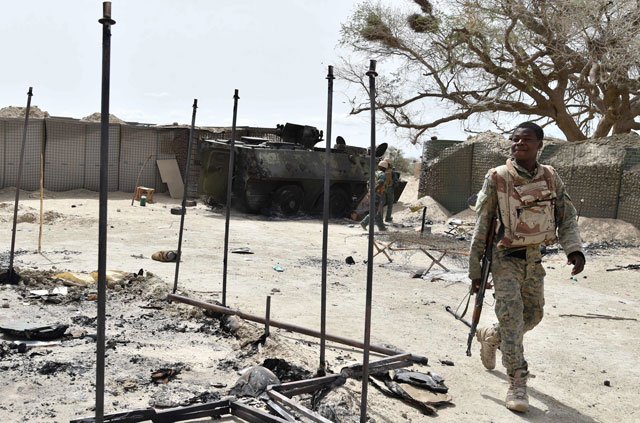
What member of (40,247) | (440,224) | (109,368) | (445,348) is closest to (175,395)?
(109,368)

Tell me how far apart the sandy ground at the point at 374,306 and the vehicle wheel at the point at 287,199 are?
77.3 inches

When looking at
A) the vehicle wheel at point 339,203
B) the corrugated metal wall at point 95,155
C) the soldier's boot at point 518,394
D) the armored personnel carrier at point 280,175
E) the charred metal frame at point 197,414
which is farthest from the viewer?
the corrugated metal wall at point 95,155

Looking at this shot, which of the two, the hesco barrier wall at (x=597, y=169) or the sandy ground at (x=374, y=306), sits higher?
the hesco barrier wall at (x=597, y=169)

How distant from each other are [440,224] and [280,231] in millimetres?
4807

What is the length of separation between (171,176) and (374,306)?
14.0 m

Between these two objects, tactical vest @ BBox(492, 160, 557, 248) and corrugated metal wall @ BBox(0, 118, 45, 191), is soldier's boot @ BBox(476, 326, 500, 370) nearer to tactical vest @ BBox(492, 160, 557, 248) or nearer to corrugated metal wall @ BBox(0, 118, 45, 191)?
tactical vest @ BBox(492, 160, 557, 248)

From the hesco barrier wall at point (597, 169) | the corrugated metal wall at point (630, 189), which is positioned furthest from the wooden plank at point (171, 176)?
the corrugated metal wall at point (630, 189)

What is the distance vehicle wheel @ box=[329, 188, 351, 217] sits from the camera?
1655 cm

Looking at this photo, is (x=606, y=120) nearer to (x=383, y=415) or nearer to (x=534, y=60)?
(x=534, y=60)

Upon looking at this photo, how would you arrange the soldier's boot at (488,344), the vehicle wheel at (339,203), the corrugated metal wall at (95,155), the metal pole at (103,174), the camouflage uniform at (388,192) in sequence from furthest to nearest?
the corrugated metal wall at (95,155) → the vehicle wheel at (339,203) → the camouflage uniform at (388,192) → the soldier's boot at (488,344) → the metal pole at (103,174)

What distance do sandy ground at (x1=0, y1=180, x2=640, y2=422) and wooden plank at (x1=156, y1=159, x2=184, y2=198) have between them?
5805 mm

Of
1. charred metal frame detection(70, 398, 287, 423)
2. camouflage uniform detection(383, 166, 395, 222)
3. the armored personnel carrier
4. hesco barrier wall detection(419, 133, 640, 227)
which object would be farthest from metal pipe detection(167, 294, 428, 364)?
hesco barrier wall detection(419, 133, 640, 227)

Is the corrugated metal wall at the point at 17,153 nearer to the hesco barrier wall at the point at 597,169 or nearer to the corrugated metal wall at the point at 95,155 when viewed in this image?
the corrugated metal wall at the point at 95,155

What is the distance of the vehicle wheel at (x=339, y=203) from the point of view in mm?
16547
